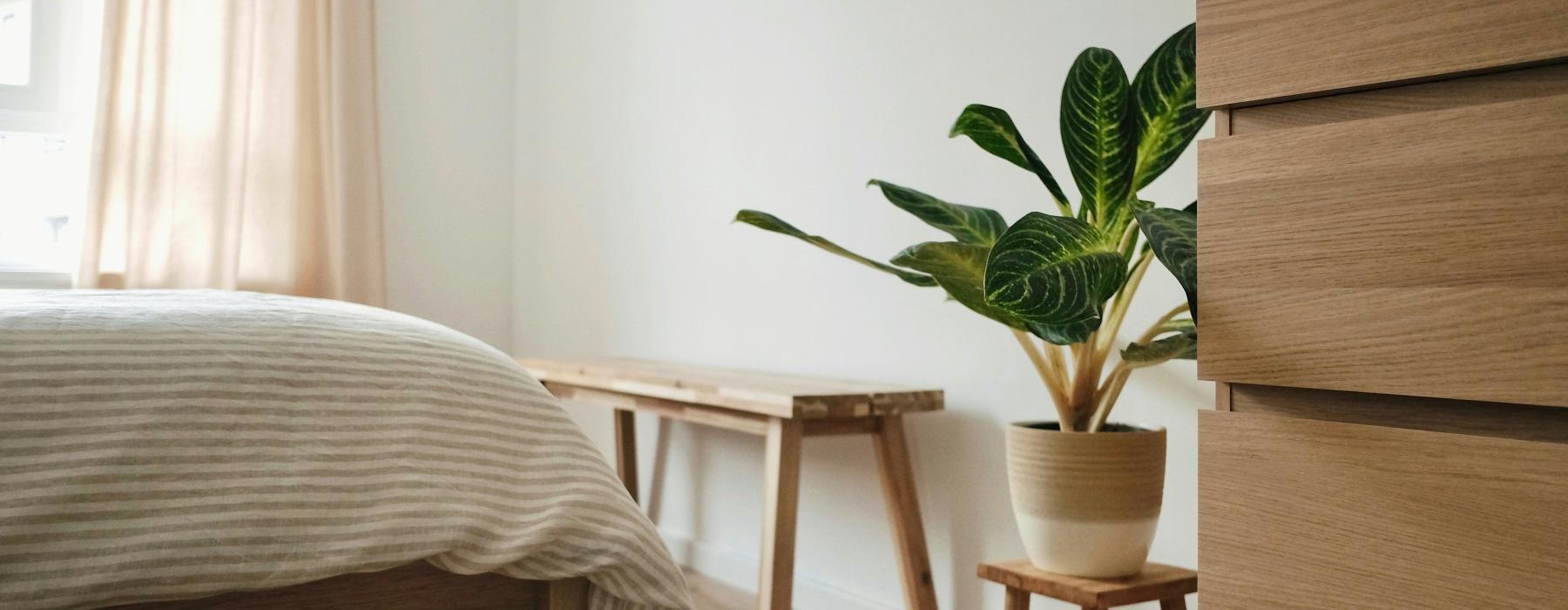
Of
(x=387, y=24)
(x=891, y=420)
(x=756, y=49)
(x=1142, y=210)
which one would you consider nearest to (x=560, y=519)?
(x=1142, y=210)

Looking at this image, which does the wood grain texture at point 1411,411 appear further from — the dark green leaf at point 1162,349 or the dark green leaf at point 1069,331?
the dark green leaf at point 1162,349

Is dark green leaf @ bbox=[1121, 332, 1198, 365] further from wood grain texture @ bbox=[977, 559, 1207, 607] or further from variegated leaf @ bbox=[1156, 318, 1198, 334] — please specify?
wood grain texture @ bbox=[977, 559, 1207, 607]

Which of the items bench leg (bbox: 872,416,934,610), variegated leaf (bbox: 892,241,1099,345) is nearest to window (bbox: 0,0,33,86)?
bench leg (bbox: 872,416,934,610)

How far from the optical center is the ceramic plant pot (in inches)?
54.8

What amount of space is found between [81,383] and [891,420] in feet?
4.09

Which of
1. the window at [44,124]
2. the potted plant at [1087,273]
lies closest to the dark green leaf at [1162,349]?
the potted plant at [1087,273]

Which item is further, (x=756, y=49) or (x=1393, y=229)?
(x=756, y=49)

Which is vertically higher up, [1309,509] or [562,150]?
[562,150]

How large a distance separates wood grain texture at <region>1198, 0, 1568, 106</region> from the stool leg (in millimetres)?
761

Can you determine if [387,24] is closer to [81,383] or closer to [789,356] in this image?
[789,356]

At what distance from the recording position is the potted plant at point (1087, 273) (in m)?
1.07

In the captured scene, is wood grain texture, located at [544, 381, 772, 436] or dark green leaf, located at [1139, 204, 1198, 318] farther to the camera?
wood grain texture, located at [544, 381, 772, 436]

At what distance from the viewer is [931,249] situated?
50.4 inches

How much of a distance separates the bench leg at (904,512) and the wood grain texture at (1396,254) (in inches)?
44.3
